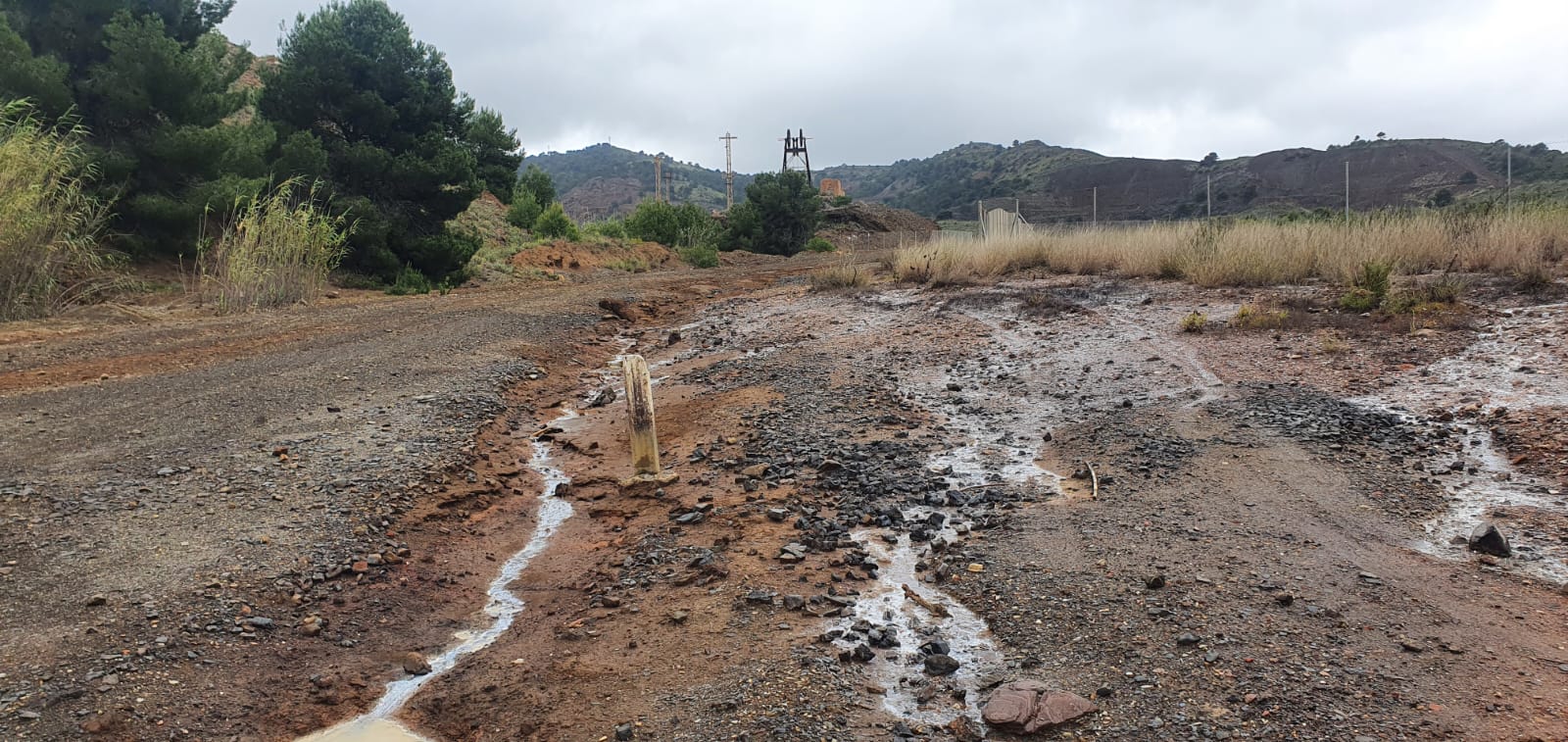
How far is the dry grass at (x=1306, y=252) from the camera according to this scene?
1038cm

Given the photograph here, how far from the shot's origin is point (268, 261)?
44.0 ft

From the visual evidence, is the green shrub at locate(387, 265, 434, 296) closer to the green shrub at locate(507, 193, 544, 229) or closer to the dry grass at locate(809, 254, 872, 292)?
the dry grass at locate(809, 254, 872, 292)

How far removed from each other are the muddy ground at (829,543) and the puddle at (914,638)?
0.6 inches

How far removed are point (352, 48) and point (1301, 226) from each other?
17739 mm

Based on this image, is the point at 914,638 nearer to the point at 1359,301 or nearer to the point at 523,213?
the point at 1359,301

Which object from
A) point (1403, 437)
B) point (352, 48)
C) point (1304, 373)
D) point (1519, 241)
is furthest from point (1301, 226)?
point (352, 48)

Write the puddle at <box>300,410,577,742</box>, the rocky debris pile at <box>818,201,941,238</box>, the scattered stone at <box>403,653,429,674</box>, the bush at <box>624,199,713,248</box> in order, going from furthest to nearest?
the rocky debris pile at <box>818,201,941,238</box> < the bush at <box>624,199,713,248</box> < the scattered stone at <box>403,653,429,674</box> < the puddle at <box>300,410,577,742</box>

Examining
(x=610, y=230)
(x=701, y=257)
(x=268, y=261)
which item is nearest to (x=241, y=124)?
(x=268, y=261)

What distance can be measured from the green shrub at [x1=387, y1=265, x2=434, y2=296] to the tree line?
9.9 inches

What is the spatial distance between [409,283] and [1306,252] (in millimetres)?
15959

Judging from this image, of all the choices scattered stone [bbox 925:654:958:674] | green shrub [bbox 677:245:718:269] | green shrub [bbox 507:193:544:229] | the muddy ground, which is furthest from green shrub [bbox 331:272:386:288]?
green shrub [bbox 507:193:544:229]

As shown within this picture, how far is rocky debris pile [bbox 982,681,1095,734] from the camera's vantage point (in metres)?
2.93

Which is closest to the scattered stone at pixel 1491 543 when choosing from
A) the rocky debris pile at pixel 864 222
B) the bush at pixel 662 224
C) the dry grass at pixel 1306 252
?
the dry grass at pixel 1306 252

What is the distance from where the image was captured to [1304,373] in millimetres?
7016
